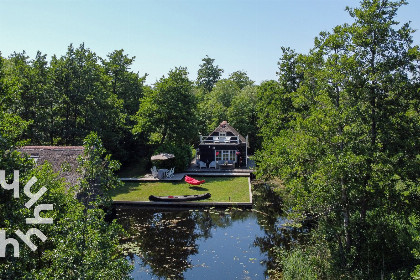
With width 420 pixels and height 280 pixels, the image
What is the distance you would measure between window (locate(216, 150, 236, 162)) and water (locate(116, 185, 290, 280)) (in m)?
14.3

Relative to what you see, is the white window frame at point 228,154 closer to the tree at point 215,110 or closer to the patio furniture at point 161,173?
the tree at point 215,110

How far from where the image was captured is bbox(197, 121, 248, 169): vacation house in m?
40.4

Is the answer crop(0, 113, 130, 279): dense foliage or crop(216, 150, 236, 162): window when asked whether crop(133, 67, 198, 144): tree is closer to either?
crop(216, 150, 236, 162): window

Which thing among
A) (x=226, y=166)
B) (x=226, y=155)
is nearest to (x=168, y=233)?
(x=226, y=166)

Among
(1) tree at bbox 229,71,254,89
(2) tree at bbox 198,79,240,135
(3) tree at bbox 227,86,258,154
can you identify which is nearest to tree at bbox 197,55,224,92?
(1) tree at bbox 229,71,254,89

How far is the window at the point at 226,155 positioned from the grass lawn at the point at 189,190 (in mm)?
6971

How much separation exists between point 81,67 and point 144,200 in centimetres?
1666

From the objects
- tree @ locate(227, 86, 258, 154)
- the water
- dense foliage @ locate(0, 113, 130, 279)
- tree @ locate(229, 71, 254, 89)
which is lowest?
the water

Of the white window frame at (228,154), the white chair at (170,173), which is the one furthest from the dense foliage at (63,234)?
the white window frame at (228,154)

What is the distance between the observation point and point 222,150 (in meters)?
40.6

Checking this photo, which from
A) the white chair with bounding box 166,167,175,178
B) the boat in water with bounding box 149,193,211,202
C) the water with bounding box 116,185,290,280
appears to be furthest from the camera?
the white chair with bounding box 166,167,175,178

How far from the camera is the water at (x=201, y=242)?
16.5 m

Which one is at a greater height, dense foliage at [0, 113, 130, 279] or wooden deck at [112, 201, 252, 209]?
dense foliage at [0, 113, 130, 279]

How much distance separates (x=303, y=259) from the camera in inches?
600
